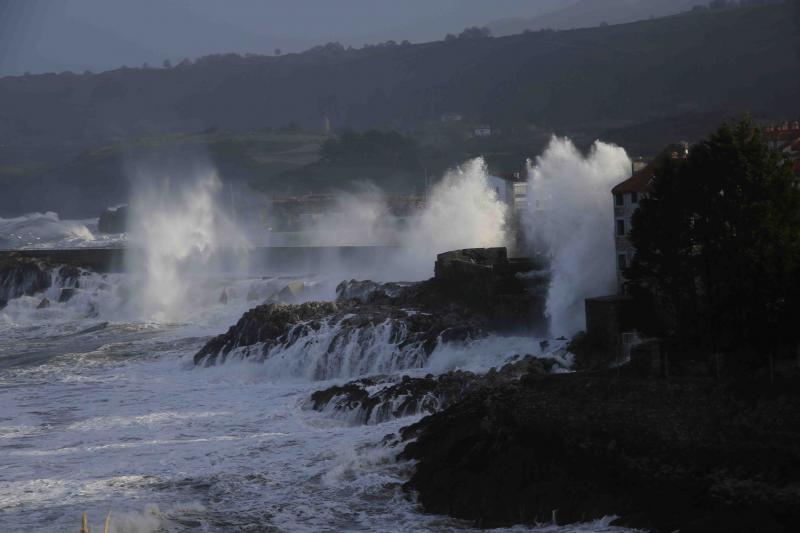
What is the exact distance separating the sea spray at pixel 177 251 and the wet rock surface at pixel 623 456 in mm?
30570

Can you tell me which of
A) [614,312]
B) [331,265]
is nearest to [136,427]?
[614,312]

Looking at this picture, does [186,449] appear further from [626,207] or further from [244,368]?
[626,207]

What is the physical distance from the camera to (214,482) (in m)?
23.8

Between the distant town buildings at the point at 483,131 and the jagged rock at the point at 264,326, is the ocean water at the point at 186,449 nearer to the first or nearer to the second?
the jagged rock at the point at 264,326

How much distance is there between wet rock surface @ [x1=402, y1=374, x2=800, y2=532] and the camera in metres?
19.2

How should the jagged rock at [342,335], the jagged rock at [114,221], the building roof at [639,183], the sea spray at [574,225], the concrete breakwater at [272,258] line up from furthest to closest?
the jagged rock at [114,221] < the concrete breakwater at [272,258] < the sea spray at [574,225] < the jagged rock at [342,335] < the building roof at [639,183]

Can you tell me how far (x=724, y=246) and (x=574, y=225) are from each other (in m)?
13.4

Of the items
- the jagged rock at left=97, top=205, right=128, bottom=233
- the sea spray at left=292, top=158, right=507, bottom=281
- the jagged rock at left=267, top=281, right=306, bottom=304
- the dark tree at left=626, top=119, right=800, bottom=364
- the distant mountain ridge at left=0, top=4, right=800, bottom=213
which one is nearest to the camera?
the dark tree at left=626, top=119, right=800, bottom=364

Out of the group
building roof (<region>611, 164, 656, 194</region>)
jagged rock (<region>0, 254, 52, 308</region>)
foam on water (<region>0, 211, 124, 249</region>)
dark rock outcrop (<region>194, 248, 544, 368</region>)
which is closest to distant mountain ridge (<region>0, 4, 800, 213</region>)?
foam on water (<region>0, 211, 124, 249</region>)

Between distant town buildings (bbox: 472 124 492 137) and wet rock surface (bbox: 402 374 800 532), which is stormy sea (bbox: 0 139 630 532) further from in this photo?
distant town buildings (bbox: 472 124 492 137)

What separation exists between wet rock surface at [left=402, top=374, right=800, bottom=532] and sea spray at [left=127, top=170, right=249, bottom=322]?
3057 cm

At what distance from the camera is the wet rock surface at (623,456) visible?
19.2 metres

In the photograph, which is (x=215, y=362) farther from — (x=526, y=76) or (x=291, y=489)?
(x=526, y=76)

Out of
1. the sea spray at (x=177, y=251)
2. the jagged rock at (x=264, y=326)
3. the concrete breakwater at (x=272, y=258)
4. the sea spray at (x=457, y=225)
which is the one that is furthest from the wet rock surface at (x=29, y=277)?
the jagged rock at (x=264, y=326)
